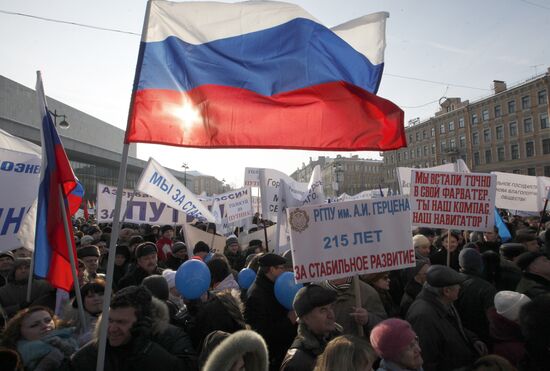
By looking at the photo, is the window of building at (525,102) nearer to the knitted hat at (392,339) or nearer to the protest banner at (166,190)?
the protest banner at (166,190)

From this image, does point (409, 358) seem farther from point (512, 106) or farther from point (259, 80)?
point (512, 106)

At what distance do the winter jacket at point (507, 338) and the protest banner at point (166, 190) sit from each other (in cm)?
515

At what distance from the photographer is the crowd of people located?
2.35m

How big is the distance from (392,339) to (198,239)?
17.9ft

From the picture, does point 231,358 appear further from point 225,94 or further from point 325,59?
point 325,59

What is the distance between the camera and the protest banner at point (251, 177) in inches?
499

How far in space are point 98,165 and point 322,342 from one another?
166 feet

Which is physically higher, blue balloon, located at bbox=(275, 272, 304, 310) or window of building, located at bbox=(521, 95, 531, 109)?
window of building, located at bbox=(521, 95, 531, 109)

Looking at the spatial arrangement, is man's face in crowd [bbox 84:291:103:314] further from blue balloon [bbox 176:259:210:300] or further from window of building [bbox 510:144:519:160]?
window of building [bbox 510:144:519:160]

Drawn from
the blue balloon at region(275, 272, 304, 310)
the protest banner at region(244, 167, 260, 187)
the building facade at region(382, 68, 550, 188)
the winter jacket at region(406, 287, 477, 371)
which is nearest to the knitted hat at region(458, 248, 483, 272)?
the winter jacket at region(406, 287, 477, 371)

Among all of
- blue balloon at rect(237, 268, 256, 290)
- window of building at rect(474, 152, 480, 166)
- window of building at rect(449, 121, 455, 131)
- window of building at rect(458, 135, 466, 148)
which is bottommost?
blue balloon at rect(237, 268, 256, 290)

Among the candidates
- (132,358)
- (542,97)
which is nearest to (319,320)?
(132,358)

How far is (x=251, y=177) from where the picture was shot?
12.9 m

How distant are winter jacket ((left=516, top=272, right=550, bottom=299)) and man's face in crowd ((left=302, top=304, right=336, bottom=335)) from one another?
7.16ft
